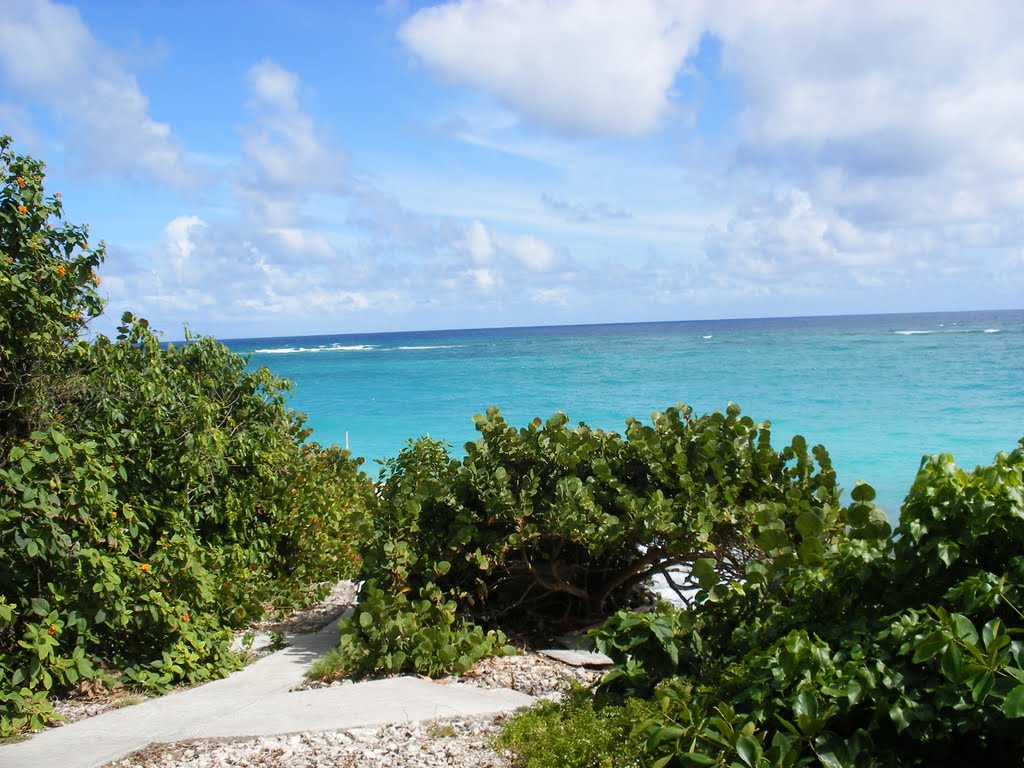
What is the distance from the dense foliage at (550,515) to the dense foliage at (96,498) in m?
0.73

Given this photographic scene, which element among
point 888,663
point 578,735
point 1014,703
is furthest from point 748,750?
point 578,735

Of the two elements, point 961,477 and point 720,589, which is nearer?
point 961,477

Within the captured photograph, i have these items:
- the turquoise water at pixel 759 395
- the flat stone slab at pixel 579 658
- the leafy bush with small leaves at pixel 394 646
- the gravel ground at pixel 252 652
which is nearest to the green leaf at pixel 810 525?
the flat stone slab at pixel 579 658

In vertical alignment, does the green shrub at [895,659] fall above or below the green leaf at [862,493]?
below

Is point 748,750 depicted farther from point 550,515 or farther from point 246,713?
point 550,515

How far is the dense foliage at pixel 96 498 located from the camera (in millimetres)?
4723

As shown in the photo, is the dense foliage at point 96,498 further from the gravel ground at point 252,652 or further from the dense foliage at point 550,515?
the dense foliage at point 550,515

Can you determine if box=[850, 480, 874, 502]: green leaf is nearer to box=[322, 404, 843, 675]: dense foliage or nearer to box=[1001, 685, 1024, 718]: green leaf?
box=[322, 404, 843, 675]: dense foliage

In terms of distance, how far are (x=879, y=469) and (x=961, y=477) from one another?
17145 millimetres

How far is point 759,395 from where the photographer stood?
3441 cm

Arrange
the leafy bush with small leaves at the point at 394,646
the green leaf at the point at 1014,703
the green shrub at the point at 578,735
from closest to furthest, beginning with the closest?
the green leaf at the point at 1014,703 → the green shrub at the point at 578,735 → the leafy bush with small leaves at the point at 394,646

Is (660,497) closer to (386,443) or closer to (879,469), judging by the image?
(879,469)

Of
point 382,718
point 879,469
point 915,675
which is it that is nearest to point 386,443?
point 879,469

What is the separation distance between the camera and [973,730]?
286 cm
